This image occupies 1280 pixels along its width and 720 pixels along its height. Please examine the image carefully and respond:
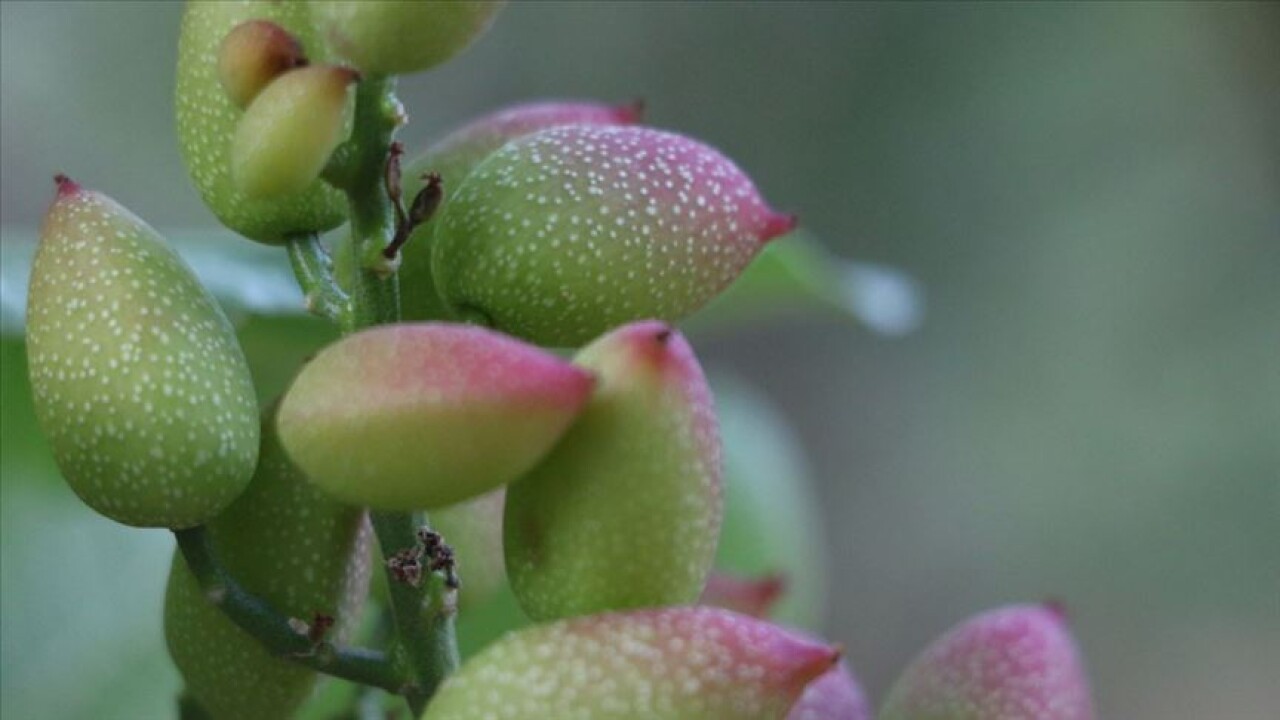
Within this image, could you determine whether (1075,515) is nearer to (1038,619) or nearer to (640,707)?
(1038,619)

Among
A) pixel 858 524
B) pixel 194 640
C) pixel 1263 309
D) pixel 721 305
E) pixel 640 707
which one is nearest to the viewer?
pixel 640 707

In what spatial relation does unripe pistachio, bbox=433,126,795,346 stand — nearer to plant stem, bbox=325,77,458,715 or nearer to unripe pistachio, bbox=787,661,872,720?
plant stem, bbox=325,77,458,715

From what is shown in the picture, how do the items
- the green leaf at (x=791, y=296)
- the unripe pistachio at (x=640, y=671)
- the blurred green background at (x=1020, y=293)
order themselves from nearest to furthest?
the unripe pistachio at (x=640, y=671) → the green leaf at (x=791, y=296) → the blurred green background at (x=1020, y=293)

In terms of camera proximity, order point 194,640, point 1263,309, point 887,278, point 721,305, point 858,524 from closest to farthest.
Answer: point 194,640, point 721,305, point 887,278, point 1263,309, point 858,524

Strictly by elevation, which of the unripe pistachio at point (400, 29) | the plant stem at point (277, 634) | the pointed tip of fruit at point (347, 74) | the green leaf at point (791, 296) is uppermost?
the unripe pistachio at point (400, 29)

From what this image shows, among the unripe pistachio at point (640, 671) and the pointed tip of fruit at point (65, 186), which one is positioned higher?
the pointed tip of fruit at point (65, 186)

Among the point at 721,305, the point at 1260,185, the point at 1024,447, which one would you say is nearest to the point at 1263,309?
the point at 1260,185

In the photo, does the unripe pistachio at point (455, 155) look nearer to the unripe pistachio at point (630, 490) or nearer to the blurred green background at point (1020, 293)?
the unripe pistachio at point (630, 490)

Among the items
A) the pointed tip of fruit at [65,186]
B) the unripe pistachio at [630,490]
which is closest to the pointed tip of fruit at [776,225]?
the unripe pistachio at [630,490]
